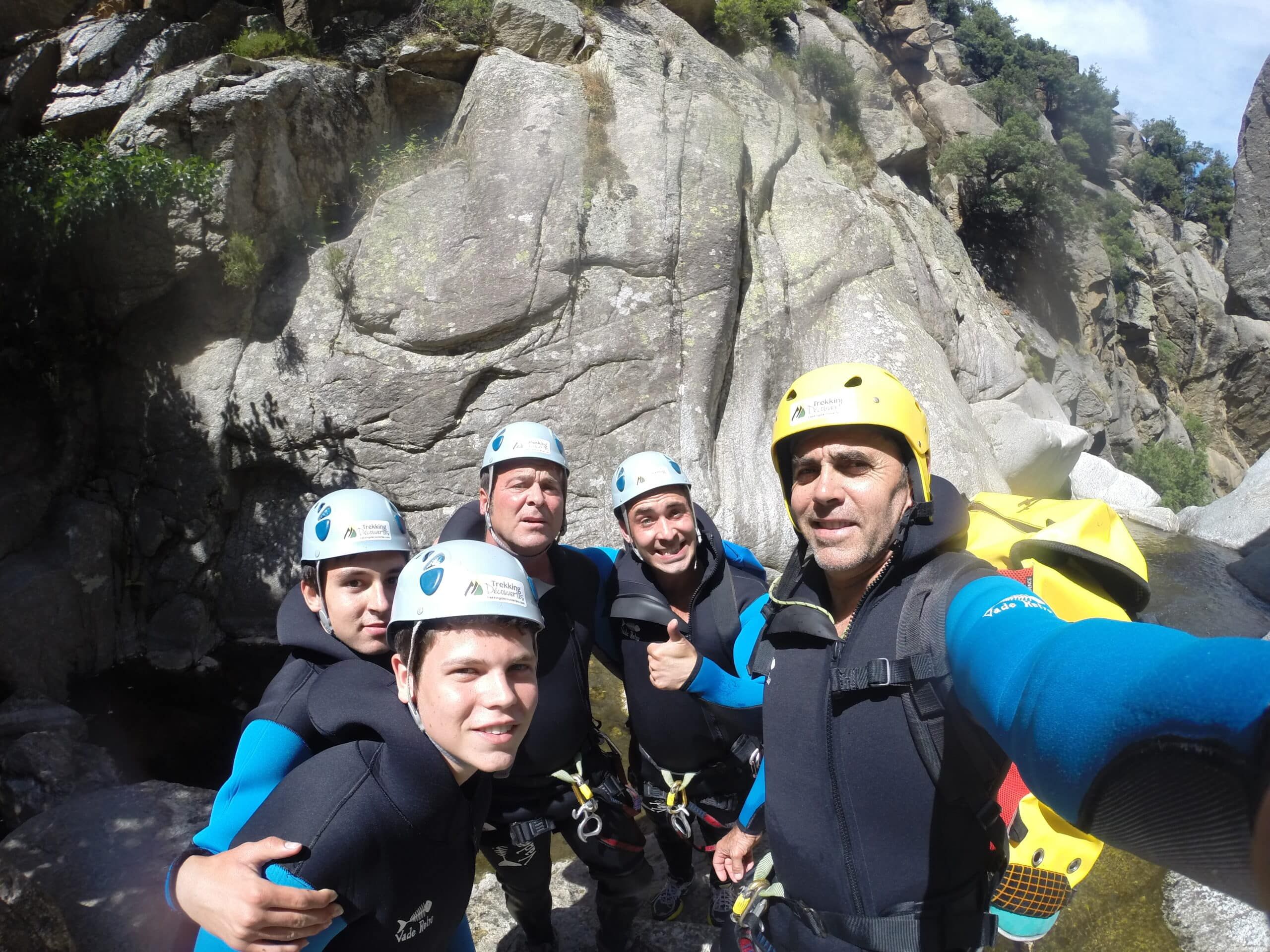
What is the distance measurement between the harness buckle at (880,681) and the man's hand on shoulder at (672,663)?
3.76 ft

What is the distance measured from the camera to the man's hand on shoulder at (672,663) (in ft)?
9.48

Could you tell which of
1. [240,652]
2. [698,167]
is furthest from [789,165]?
[240,652]

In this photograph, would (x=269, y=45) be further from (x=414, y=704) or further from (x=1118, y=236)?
(x=1118, y=236)

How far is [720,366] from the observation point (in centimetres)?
1081

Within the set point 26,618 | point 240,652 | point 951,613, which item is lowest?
point 240,652

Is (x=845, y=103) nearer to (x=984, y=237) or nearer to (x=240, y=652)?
(x=984, y=237)

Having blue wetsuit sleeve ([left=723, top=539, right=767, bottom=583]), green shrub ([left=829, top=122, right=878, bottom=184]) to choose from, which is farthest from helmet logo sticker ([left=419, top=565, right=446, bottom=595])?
green shrub ([left=829, top=122, right=878, bottom=184])

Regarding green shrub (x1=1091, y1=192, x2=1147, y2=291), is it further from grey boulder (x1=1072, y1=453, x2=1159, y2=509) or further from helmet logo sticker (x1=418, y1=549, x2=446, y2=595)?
helmet logo sticker (x1=418, y1=549, x2=446, y2=595)

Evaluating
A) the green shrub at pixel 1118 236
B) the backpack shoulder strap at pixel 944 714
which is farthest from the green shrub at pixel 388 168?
the green shrub at pixel 1118 236

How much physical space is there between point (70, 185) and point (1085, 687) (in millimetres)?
11301

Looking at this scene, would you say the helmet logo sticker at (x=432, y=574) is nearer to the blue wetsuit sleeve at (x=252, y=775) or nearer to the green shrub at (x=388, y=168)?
the blue wetsuit sleeve at (x=252, y=775)

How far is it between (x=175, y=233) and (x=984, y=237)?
22.2 metres

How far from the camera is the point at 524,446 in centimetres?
361

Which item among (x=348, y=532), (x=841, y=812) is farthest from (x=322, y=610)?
(x=841, y=812)
